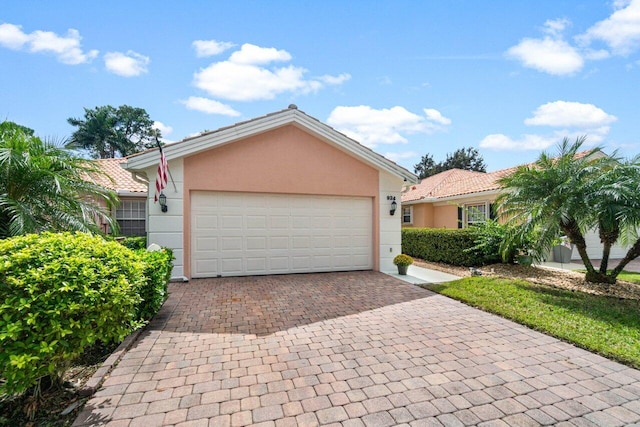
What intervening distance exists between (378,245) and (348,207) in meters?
1.66

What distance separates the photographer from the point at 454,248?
1127 centimetres

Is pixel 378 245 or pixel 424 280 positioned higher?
pixel 378 245

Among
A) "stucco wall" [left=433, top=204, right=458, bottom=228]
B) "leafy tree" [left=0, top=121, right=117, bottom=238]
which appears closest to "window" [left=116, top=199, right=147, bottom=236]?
"leafy tree" [left=0, top=121, right=117, bottom=238]

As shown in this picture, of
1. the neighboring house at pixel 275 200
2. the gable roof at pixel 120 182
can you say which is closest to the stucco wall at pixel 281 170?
the neighboring house at pixel 275 200

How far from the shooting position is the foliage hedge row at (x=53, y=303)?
2.41 metres

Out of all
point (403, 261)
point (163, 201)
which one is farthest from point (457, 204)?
point (163, 201)

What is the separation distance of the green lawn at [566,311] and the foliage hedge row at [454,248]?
9.45ft

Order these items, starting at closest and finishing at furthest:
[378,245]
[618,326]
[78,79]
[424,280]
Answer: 1. [618,326]
2. [424,280]
3. [378,245]
4. [78,79]

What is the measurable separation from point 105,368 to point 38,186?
13.1 feet

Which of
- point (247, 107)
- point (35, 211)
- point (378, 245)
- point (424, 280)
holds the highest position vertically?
point (247, 107)

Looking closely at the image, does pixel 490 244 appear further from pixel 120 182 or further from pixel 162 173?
pixel 120 182

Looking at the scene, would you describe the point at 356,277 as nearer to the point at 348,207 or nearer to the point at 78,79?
the point at 348,207

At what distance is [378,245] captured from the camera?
33.6 ft

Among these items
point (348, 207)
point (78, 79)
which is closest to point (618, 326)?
point (348, 207)
